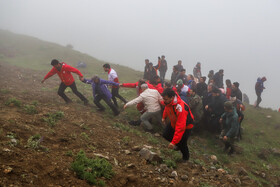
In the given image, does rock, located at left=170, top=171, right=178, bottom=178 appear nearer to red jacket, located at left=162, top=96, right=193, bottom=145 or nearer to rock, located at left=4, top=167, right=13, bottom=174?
red jacket, located at left=162, top=96, right=193, bottom=145

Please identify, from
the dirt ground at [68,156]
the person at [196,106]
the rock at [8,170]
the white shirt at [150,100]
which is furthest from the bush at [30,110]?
the person at [196,106]

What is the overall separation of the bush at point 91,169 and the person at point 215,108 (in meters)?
6.92

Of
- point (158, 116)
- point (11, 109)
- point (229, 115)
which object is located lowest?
point (11, 109)

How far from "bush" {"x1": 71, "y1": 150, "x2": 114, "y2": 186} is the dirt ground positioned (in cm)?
12

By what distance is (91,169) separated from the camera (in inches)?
182

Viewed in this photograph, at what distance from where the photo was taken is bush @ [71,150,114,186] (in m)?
4.31

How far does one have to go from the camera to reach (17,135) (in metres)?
5.35

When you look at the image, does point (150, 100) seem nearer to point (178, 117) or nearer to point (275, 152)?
point (178, 117)

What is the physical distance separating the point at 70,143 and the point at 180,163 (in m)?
3.49

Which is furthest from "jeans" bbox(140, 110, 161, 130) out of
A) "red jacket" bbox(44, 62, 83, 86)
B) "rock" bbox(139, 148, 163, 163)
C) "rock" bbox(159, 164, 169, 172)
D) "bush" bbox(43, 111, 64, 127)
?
"red jacket" bbox(44, 62, 83, 86)

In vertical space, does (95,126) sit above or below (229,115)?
below

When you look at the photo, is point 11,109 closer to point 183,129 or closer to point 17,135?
point 17,135

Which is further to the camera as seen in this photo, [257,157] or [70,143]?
[257,157]

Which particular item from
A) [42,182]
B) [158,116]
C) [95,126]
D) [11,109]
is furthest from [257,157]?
[11,109]
